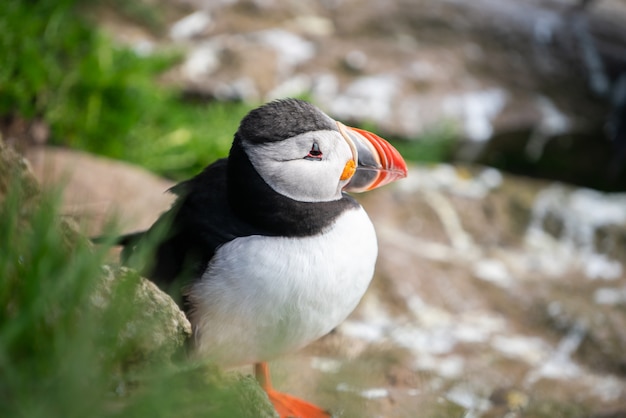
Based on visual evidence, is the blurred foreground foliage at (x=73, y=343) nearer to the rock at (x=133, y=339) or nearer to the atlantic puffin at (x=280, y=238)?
the rock at (x=133, y=339)

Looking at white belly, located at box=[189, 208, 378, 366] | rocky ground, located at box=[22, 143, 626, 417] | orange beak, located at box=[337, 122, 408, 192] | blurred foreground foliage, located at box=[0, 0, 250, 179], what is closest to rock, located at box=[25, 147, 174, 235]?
rocky ground, located at box=[22, 143, 626, 417]

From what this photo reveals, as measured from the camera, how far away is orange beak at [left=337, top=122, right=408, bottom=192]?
2334 millimetres

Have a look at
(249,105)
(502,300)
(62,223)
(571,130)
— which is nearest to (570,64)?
(571,130)

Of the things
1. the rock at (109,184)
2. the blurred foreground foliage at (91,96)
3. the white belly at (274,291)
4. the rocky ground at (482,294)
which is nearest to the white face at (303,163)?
the white belly at (274,291)

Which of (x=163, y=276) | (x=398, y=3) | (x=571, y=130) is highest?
(x=163, y=276)

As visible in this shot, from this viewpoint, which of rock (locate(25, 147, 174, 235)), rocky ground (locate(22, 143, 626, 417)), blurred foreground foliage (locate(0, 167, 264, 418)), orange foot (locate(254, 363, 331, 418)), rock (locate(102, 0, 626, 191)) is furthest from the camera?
rock (locate(102, 0, 626, 191))

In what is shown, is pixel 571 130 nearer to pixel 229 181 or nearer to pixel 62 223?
pixel 229 181

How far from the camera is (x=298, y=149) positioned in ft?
7.16

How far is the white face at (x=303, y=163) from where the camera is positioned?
2.18 metres

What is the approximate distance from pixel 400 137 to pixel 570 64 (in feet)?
7.97

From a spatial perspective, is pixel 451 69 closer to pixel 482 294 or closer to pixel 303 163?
pixel 482 294

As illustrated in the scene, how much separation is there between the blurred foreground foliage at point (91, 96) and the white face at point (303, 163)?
2919 mm

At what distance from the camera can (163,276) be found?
2441 mm

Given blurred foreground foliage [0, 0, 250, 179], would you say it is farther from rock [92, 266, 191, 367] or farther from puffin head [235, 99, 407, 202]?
rock [92, 266, 191, 367]
